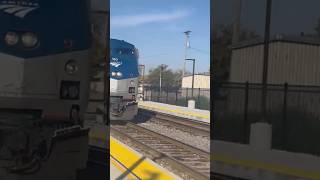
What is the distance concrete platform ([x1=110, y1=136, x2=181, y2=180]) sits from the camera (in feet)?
25.1

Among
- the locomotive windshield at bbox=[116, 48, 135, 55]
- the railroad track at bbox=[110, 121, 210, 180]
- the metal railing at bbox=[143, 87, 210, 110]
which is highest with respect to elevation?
the locomotive windshield at bbox=[116, 48, 135, 55]

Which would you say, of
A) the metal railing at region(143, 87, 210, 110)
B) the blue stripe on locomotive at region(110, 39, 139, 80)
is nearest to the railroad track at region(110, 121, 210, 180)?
the blue stripe on locomotive at region(110, 39, 139, 80)

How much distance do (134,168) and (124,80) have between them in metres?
7.97

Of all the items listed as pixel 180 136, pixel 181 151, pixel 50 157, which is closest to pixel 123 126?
pixel 180 136

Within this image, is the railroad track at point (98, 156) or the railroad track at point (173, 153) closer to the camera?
the railroad track at point (98, 156)

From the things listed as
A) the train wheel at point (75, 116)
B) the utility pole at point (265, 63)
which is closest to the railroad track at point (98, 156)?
the train wheel at point (75, 116)

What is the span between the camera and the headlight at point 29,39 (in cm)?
368

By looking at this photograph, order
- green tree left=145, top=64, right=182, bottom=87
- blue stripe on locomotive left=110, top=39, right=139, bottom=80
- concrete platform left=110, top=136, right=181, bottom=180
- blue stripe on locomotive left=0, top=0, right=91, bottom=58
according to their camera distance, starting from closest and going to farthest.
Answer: blue stripe on locomotive left=0, top=0, right=91, bottom=58 → concrete platform left=110, top=136, right=181, bottom=180 → blue stripe on locomotive left=110, top=39, right=139, bottom=80 → green tree left=145, top=64, right=182, bottom=87

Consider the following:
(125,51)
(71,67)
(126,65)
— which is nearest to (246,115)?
(71,67)

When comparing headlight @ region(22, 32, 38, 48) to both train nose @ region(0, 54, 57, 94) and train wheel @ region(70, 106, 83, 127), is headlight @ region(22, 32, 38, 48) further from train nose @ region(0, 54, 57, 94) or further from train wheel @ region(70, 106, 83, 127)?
train wheel @ region(70, 106, 83, 127)

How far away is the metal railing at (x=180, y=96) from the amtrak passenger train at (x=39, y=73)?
114ft

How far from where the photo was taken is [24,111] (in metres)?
3.76

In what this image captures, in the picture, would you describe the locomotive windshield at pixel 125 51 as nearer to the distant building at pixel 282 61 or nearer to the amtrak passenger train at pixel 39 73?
the amtrak passenger train at pixel 39 73

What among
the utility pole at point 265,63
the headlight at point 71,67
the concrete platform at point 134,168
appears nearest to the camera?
the utility pole at point 265,63
